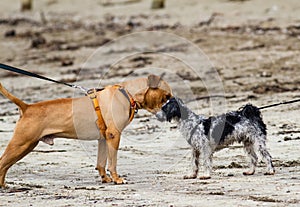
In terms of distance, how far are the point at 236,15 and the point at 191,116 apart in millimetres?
14907

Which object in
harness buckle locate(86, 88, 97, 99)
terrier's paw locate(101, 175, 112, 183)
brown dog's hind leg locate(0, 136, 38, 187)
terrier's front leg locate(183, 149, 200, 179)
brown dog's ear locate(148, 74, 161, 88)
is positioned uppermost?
brown dog's ear locate(148, 74, 161, 88)

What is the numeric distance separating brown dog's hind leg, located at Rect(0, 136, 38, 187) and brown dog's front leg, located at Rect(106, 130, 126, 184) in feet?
2.56

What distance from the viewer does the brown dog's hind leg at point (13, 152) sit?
8758 millimetres

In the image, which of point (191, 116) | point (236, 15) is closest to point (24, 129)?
point (191, 116)

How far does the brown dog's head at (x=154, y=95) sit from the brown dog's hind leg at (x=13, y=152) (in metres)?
1.26

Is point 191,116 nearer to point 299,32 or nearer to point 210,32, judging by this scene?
point 299,32

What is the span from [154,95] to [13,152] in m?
1.65

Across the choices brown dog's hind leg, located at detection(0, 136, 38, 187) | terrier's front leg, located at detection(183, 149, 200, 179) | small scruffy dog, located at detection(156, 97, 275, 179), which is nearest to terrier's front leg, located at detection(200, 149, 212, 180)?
small scruffy dog, located at detection(156, 97, 275, 179)

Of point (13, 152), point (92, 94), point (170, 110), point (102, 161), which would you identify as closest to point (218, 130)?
point (170, 110)

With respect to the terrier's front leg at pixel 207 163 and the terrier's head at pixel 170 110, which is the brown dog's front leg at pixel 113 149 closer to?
the terrier's head at pixel 170 110

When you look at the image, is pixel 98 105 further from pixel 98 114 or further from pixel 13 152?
pixel 13 152

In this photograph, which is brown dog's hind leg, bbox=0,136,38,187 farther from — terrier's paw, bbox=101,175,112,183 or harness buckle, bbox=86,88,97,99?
terrier's paw, bbox=101,175,112,183

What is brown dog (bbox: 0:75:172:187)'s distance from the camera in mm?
8758

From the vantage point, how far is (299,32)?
67.4ft
